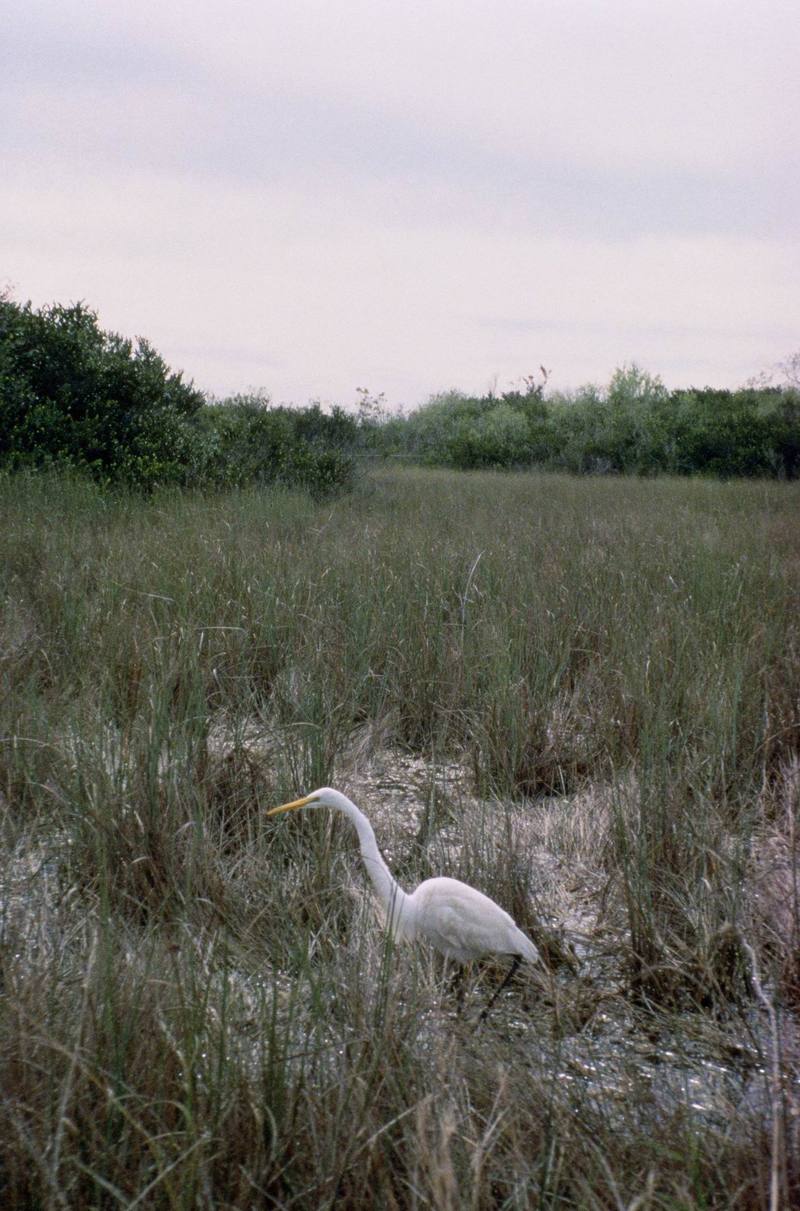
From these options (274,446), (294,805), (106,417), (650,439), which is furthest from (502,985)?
(650,439)

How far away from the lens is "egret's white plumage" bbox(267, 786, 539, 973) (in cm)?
246

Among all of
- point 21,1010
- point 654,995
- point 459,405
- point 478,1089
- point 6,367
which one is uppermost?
point 459,405

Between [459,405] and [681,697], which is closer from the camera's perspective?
[681,697]

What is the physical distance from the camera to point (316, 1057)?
176cm

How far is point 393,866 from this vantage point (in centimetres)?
322

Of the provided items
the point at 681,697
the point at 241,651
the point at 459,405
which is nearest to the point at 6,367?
the point at 241,651

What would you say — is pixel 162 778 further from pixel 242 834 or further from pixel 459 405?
pixel 459 405

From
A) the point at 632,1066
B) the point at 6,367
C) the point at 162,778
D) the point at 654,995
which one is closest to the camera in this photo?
the point at 632,1066

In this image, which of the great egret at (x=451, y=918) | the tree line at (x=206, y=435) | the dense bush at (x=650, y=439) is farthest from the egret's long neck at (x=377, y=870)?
the dense bush at (x=650, y=439)

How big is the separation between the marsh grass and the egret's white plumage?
0.09 meters

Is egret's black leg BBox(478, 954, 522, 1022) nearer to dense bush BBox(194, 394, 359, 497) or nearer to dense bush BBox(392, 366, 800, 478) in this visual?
dense bush BBox(194, 394, 359, 497)

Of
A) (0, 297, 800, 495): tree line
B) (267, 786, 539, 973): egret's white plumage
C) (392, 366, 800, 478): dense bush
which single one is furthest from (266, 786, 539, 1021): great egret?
(392, 366, 800, 478): dense bush

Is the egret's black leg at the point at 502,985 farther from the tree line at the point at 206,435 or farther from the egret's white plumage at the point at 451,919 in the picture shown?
the tree line at the point at 206,435

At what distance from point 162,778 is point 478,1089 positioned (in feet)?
5.10
